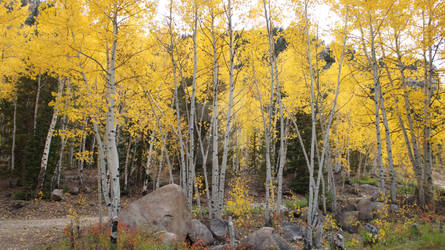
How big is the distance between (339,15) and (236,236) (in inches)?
267

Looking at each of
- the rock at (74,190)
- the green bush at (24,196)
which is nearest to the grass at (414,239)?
the green bush at (24,196)

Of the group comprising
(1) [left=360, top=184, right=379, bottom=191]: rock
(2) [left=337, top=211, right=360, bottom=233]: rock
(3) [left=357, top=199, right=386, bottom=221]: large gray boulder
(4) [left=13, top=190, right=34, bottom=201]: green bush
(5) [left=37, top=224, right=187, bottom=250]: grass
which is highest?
(5) [left=37, top=224, right=187, bottom=250]: grass

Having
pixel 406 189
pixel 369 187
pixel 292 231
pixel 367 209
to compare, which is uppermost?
pixel 367 209

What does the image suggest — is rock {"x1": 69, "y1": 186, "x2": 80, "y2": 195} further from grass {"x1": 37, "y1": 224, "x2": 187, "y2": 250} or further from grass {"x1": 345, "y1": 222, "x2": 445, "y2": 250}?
grass {"x1": 345, "y1": 222, "x2": 445, "y2": 250}

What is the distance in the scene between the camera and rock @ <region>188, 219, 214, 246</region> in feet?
18.5

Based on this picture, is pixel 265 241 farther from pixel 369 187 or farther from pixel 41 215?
pixel 369 187

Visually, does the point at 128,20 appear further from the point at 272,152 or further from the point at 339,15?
the point at 272,152

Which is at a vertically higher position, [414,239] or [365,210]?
[414,239]

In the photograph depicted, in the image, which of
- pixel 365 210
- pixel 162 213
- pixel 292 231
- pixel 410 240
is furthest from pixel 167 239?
pixel 365 210

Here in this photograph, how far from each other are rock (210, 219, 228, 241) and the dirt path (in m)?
3.05

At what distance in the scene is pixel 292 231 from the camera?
263 inches

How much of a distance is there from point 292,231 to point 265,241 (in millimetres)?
1952

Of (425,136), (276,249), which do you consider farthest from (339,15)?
(276,249)

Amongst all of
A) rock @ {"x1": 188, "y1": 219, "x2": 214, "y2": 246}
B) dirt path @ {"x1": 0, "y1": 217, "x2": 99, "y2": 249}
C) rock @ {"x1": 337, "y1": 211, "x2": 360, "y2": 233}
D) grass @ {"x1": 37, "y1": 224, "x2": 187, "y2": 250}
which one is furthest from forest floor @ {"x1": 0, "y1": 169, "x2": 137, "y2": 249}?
rock @ {"x1": 337, "y1": 211, "x2": 360, "y2": 233}
